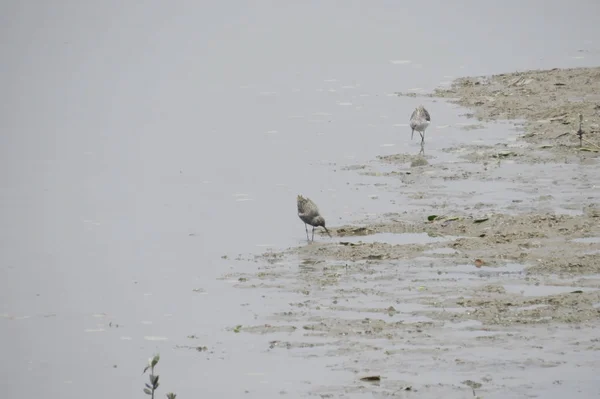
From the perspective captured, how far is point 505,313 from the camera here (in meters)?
14.0

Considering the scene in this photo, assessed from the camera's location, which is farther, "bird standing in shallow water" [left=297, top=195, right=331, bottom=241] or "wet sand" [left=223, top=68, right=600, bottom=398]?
"bird standing in shallow water" [left=297, top=195, right=331, bottom=241]

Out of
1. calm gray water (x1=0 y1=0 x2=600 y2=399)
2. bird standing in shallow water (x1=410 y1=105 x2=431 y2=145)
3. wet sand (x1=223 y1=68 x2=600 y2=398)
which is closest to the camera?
wet sand (x1=223 y1=68 x2=600 y2=398)

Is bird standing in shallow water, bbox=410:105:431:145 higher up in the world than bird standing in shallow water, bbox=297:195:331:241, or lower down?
higher up

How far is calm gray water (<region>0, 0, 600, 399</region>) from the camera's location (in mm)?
14383

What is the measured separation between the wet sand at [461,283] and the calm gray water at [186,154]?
1.90 ft

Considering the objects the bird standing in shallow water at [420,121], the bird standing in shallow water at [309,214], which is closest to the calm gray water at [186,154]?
the bird standing in shallow water at [309,214]

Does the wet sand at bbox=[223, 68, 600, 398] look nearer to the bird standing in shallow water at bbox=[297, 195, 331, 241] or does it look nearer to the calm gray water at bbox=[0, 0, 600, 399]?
the bird standing in shallow water at bbox=[297, 195, 331, 241]

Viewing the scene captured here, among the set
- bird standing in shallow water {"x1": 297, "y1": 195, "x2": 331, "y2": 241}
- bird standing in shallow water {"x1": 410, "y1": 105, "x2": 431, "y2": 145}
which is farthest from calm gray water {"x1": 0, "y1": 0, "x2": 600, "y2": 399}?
bird standing in shallow water {"x1": 410, "y1": 105, "x2": 431, "y2": 145}

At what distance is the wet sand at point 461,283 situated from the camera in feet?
40.7

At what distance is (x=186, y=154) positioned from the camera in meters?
27.8

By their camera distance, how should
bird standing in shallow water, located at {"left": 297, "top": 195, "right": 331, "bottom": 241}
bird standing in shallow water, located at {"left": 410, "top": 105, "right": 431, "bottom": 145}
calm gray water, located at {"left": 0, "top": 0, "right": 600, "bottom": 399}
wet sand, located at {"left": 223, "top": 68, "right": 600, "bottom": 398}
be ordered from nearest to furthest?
wet sand, located at {"left": 223, "top": 68, "right": 600, "bottom": 398}
calm gray water, located at {"left": 0, "top": 0, "right": 600, "bottom": 399}
bird standing in shallow water, located at {"left": 297, "top": 195, "right": 331, "bottom": 241}
bird standing in shallow water, located at {"left": 410, "top": 105, "right": 431, "bottom": 145}

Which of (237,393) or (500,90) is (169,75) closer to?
(500,90)

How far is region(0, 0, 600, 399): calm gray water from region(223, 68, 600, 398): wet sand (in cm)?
58

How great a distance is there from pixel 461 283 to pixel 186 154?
44.1 ft
